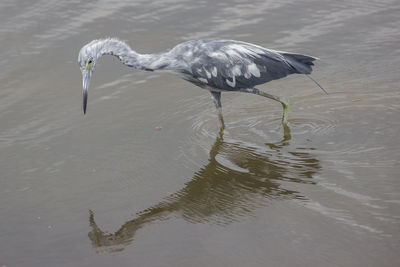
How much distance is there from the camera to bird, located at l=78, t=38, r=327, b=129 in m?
6.76

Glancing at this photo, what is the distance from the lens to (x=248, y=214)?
520 centimetres

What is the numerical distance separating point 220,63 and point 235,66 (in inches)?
6.8

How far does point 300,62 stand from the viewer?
22.9ft

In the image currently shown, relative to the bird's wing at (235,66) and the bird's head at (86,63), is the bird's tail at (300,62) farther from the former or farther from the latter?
the bird's head at (86,63)

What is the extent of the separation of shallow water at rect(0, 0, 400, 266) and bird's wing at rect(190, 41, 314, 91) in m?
0.43

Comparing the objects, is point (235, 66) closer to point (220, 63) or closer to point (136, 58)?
point (220, 63)

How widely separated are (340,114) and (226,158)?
1.50 meters

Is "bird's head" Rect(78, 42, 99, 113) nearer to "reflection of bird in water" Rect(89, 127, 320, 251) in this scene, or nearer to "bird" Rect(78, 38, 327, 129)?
"bird" Rect(78, 38, 327, 129)

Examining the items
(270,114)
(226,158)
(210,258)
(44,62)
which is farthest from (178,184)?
(44,62)

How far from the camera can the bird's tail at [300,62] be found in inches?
271

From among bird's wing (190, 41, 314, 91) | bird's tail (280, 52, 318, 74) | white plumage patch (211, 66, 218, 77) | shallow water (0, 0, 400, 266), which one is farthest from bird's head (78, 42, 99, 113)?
bird's tail (280, 52, 318, 74)

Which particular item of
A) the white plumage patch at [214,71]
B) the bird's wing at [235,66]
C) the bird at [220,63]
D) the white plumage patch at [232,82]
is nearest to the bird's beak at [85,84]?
the bird at [220,63]

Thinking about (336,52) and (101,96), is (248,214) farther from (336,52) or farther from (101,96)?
(336,52)

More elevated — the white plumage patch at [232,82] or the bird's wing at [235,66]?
the bird's wing at [235,66]
